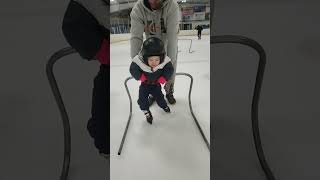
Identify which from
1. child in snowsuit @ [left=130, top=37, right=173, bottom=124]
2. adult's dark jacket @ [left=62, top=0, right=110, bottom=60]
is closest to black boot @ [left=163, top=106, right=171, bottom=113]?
child in snowsuit @ [left=130, top=37, right=173, bottom=124]

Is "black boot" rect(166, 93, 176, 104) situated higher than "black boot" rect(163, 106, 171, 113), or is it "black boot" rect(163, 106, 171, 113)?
"black boot" rect(166, 93, 176, 104)

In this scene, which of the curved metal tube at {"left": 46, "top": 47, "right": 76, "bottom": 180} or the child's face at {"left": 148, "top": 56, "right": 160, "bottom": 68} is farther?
the curved metal tube at {"left": 46, "top": 47, "right": 76, "bottom": 180}

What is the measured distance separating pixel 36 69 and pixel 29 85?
39 mm

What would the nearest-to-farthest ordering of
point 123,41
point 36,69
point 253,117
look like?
1. point 123,41
2. point 253,117
3. point 36,69

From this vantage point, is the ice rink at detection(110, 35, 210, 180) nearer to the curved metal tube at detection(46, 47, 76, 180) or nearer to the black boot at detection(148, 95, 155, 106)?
the black boot at detection(148, 95, 155, 106)

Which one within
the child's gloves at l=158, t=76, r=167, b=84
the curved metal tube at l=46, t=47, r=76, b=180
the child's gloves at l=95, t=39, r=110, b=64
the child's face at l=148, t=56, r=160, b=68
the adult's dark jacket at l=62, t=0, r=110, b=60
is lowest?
the curved metal tube at l=46, t=47, r=76, b=180

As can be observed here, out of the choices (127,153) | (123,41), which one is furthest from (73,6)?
(127,153)

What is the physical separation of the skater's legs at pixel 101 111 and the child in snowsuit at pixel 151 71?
5cm

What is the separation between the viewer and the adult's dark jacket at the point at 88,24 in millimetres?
348

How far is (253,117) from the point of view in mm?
492

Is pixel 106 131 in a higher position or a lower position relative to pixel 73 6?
lower

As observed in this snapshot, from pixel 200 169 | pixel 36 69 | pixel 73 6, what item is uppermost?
pixel 73 6

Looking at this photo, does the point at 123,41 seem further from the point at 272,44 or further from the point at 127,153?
the point at 272,44

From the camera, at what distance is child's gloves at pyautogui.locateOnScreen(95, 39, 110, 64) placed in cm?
36
